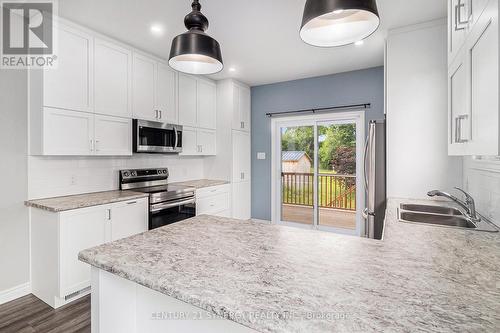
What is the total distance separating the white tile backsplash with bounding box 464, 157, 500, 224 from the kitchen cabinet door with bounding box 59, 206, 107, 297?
3162 mm

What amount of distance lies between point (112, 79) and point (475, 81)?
3.20 m

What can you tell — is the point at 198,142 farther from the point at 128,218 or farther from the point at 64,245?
the point at 64,245

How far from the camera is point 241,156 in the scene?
184 inches

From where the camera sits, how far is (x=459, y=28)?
4.45 ft

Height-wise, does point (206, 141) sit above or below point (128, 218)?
above

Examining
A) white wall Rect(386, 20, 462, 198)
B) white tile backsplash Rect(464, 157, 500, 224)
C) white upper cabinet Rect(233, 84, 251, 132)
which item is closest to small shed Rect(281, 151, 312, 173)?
white upper cabinet Rect(233, 84, 251, 132)

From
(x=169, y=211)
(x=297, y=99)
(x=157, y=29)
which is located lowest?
(x=169, y=211)

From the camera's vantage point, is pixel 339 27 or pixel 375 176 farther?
pixel 375 176

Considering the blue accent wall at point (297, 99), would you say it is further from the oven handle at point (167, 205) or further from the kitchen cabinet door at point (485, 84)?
the kitchen cabinet door at point (485, 84)

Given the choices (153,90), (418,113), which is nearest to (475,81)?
(418,113)

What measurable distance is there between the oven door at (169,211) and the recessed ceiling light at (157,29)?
1.94 metres

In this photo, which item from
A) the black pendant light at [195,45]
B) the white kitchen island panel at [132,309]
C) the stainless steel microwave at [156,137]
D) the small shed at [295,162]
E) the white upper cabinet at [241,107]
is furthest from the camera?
the small shed at [295,162]

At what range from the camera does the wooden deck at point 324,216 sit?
14.3 ft

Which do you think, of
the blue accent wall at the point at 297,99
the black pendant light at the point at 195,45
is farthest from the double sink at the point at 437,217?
the blue accent wall at the point at 297,99
